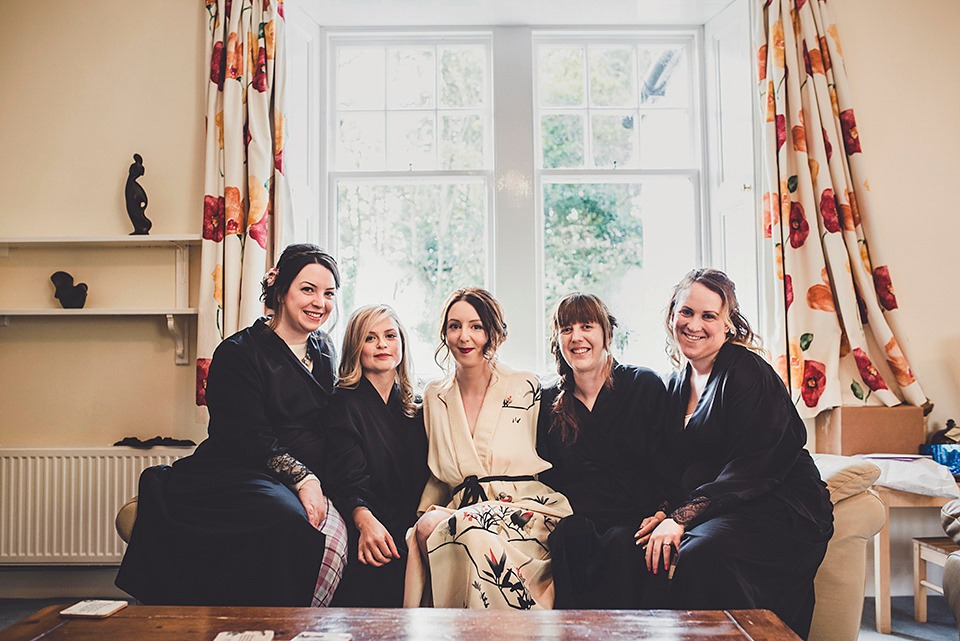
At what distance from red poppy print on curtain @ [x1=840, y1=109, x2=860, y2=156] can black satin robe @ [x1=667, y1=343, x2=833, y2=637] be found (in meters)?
1.29

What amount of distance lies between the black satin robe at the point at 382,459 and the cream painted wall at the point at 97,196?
3.58 feet

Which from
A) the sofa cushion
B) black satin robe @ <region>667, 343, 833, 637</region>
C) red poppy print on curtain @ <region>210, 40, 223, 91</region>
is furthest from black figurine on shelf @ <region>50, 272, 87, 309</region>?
the sofa cushion

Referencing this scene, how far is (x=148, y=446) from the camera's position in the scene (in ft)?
8.83

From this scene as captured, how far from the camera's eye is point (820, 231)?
2609 millimetres

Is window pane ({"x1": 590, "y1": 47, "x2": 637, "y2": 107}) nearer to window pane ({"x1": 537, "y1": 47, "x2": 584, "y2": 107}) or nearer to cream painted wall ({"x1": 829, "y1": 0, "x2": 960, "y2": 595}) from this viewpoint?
window pane ({"x1": 537, "y1": 47, "x2": 584, "y2": 107})

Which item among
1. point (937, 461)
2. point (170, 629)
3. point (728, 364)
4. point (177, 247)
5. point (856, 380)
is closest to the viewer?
point (170, 629)

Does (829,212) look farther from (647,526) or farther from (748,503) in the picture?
(647,526)

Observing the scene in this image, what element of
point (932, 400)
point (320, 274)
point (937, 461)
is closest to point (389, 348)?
point (320, 274)

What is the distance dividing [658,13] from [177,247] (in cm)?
244

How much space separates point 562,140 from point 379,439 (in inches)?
71.4

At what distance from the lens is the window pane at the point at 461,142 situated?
3191 mm

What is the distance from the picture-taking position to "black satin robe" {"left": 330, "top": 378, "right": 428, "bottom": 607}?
79.1 inches

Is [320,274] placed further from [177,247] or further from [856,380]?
[856,380]

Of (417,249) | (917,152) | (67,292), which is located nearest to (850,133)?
(917,152)
